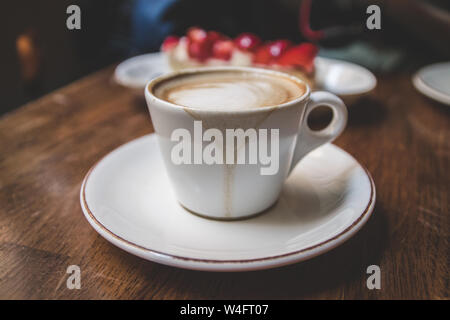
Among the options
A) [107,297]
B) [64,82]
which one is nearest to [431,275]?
[107,297]

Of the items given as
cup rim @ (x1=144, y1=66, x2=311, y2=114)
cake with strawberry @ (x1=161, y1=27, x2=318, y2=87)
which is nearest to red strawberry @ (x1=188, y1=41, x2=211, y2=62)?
cake with strawberry @ (x1=161, y1=27, x2=318, y2=87)

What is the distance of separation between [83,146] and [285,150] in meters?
0.44

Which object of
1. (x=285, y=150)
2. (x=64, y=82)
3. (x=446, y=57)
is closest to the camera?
(x=285, y=150)

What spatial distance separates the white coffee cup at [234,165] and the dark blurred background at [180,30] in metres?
0.82

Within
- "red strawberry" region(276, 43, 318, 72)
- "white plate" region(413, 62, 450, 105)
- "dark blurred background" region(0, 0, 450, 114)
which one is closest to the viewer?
"white plate" region(413, 62, 450, 105)

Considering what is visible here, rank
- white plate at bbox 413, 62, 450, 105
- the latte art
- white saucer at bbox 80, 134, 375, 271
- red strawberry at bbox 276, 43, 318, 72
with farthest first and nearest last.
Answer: red strawberry at bbox 276, 43, 318, 72, white plate at bbox 413, 62, 450, 105, the latte art, white saucer at bbox 80, 134, 375, 271

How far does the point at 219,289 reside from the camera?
0.39 m

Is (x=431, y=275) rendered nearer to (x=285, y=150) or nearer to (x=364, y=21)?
(x=285, y=150)

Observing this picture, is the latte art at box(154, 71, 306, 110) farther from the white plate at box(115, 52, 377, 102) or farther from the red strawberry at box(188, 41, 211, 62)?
the red strawberry at box(188, 41, 211, 62)

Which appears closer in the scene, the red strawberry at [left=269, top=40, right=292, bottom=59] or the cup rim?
the cup rim

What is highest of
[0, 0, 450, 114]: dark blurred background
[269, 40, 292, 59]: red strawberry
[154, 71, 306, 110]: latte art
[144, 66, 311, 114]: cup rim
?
[144, 66, 311, 114]: cup rim

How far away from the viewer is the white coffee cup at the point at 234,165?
0.42m

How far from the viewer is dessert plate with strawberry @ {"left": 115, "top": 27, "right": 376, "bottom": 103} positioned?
99 cm

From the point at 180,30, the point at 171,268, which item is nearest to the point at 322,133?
the point at 171,268
